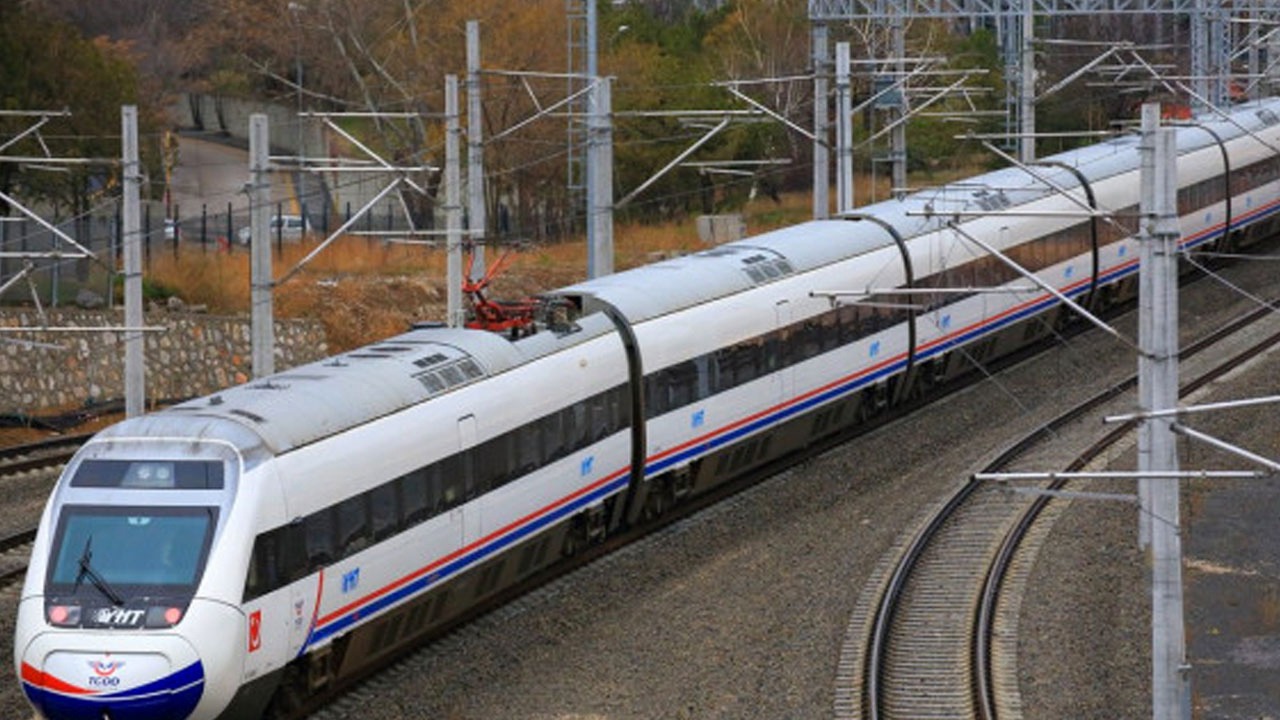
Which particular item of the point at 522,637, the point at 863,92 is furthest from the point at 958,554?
the point at 863,92

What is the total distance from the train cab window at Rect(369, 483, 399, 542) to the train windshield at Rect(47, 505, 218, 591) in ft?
7.11

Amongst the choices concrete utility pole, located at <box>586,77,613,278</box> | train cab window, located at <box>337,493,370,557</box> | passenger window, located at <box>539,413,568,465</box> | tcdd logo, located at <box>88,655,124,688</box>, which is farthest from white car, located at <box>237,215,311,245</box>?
tcdd logo, located at <box>88,655,124,688</box>

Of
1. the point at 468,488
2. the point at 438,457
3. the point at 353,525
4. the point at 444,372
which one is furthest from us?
the point at 444,372

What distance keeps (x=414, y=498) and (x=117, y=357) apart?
70.9ft

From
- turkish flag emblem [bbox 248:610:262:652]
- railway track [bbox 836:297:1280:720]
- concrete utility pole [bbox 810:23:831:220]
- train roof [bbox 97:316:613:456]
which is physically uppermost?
concrete utility pole [bbox 810:23:831:220]

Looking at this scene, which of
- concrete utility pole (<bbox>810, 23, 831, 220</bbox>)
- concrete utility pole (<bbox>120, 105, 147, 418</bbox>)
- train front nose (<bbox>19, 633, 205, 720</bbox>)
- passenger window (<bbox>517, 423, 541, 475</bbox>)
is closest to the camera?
train front nose (<bbox>19, 633, 205, 720</bbox>)

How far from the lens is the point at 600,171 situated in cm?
3297

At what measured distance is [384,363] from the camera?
69.6 feet

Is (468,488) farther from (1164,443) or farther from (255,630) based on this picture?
(1164,443)

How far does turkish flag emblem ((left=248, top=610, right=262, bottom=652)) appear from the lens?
17.6 meters

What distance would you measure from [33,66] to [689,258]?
2145 cm

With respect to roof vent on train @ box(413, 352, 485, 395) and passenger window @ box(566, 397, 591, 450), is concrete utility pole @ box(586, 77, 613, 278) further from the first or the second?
roof vent on train @ box(413, 352, 485, 395)

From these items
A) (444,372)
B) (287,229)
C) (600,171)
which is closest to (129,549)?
(444,372)

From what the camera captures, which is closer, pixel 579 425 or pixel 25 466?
pixel 579 425
